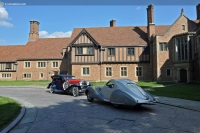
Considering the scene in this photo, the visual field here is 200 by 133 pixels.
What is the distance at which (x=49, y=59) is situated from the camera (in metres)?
43.0

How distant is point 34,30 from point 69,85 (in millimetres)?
39312

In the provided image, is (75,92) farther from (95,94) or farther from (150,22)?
(150,22)

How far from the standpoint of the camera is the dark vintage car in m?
15.7

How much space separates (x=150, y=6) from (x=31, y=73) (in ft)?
90.8

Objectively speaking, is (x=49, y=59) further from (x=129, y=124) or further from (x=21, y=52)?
(x=129, y=124)

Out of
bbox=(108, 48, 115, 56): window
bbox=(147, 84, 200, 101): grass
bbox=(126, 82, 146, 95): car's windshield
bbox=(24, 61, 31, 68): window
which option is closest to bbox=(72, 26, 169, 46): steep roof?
bbox=(108, 48, 115, 56): window

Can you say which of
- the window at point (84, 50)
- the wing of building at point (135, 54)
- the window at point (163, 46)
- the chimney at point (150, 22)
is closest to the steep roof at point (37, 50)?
the wing of building at point (135, 54)

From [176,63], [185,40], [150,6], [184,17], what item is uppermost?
[150,6]

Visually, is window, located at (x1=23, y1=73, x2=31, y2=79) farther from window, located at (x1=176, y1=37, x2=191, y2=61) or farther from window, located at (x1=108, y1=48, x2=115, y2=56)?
window, located at (x1=176, y1=37, x2=191, y2=61)

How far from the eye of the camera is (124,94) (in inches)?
390

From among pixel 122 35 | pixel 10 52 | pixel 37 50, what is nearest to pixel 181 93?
pixel 122 35

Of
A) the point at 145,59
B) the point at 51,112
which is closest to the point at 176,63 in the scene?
the point at 145,59

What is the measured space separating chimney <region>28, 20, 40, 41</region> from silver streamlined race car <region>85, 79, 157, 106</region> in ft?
142

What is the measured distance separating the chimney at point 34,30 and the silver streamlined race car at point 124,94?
142ft
